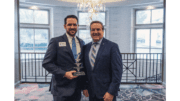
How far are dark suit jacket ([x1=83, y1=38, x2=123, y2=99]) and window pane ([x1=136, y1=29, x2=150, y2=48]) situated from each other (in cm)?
699

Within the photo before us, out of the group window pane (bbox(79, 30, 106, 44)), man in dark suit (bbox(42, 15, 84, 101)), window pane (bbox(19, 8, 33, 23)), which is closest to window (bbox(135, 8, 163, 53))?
window pane (bbox(79, 30, 106, 44))

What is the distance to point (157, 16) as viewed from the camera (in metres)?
7.54

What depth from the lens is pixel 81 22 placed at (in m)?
8.30

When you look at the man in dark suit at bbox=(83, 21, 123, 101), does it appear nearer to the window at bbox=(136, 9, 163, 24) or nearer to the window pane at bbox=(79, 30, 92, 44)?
the window pane at bbox=(79, 30, 92, 44)

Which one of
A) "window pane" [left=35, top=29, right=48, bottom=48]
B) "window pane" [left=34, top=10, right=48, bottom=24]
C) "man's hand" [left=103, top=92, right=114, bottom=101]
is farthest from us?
"window pane" [left=35, top=29, right=48, bottom=48]

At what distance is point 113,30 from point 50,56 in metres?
6.72

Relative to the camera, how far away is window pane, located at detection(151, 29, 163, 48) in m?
7.60

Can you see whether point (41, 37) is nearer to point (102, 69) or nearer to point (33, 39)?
point (33, 39)

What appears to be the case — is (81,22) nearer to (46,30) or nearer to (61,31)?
(61,31)

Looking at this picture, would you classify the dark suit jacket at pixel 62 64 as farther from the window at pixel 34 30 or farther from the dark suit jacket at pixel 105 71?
the window at pixel 34 30

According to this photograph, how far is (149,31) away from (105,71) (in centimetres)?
725

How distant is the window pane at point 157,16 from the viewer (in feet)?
24.4

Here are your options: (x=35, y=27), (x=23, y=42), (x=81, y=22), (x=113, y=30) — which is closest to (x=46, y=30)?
(x=35, y=27)

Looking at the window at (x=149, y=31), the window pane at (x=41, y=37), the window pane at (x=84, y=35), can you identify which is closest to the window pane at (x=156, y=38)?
the window at (x=149, y=31)
